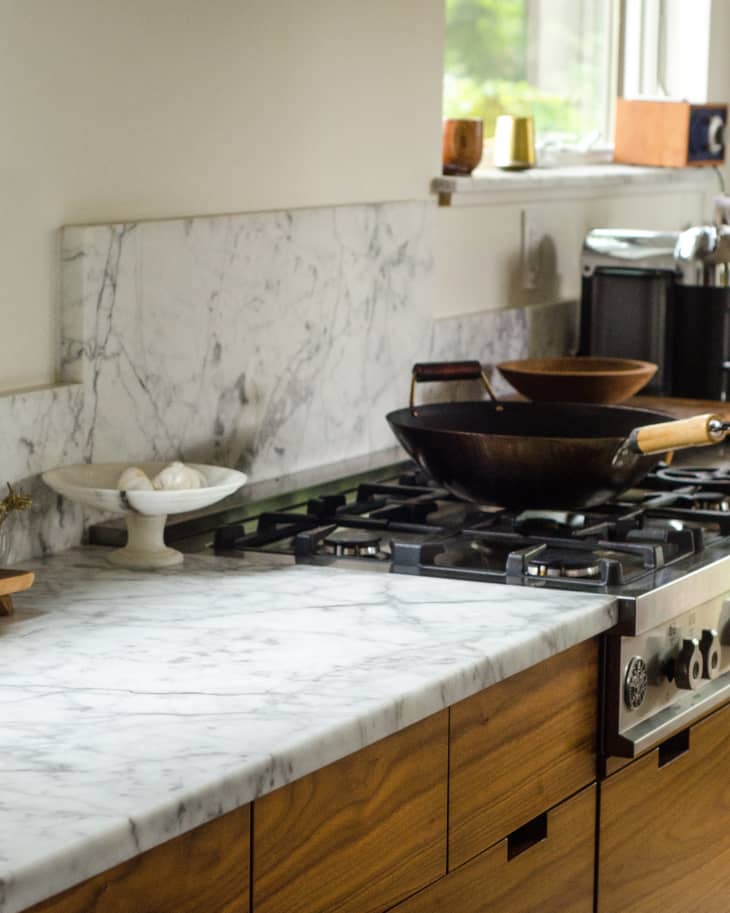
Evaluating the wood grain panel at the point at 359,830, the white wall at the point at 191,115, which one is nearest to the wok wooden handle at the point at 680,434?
the wood grain panel at the point at 359,830

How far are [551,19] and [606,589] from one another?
77.2 inches

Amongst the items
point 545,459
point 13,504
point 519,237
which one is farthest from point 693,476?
point 13,504

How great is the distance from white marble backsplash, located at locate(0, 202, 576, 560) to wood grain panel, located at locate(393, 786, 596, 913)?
68 centimetres

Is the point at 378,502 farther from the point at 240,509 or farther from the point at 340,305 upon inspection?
the point at 340,305

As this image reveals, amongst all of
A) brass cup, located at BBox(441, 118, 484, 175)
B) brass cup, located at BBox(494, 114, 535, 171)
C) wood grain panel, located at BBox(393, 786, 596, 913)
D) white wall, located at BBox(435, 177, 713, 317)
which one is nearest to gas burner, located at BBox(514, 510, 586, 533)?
wood grain panel, located at BBox(393, 786, 596, 913)

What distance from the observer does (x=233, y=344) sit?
2.24 meters

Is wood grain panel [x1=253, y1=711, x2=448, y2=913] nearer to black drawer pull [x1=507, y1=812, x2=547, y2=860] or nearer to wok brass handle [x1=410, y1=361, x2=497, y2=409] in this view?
black drawer pull [x1=507, y1=812, x2=547, y2=860]

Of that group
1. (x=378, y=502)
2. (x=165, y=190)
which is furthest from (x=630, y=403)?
(x=165, y=190)

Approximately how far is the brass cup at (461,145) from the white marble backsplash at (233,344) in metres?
0.19

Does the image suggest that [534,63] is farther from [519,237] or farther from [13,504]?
[13,504]

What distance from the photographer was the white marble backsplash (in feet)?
6.40

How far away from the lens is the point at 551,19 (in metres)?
3.37

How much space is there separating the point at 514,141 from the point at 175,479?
4.52 feet

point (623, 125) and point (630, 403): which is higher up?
point (623, 125)
